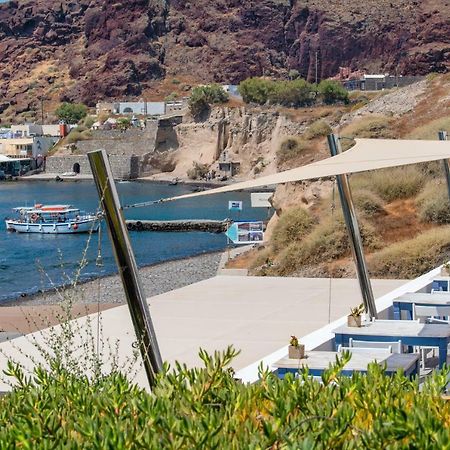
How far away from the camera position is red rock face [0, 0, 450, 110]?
120375mm

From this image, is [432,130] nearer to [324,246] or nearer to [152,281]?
[152,281]

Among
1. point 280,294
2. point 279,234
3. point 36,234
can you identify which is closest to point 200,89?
point 36,234

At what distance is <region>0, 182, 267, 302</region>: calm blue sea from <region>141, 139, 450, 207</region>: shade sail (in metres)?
4.87

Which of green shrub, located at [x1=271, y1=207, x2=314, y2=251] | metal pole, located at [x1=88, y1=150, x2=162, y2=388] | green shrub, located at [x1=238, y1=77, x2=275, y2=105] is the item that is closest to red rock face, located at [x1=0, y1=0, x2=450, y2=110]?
green shrub, located at [x1=238, y1=77, x2=275, y2=105]

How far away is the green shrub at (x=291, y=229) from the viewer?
22.6 meters

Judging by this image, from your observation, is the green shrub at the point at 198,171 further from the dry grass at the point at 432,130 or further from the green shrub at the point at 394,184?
the green shrub at the point at 394,184

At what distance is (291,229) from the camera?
2278 cm

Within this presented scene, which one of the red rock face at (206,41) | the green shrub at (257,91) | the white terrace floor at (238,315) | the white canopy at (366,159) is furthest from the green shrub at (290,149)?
the red rock face at (206,41)

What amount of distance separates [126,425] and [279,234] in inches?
777

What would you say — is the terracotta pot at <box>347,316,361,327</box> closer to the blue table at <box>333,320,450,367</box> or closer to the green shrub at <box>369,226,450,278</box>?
the blue table at <box>333,320,450,367</box>

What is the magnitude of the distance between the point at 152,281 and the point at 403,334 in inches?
758

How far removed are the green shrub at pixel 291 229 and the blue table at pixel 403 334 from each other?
1456 cm

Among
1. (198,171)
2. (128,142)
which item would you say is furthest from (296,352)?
(128,142)

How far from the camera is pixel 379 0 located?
129500mm
